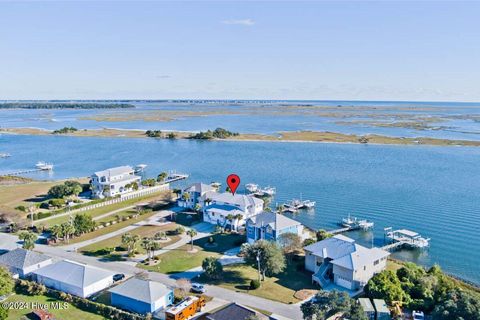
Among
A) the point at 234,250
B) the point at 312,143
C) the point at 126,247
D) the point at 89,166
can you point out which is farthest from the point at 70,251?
the point at 312,143

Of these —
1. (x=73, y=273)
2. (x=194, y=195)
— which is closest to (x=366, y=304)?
(x=73, y=273)

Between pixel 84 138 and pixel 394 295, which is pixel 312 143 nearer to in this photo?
pixel 84 138

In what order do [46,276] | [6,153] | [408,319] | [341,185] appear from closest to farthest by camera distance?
[408,319] < [46,276] < [341,185] < [6,153]

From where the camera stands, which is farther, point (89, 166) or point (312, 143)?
point (312, 143)

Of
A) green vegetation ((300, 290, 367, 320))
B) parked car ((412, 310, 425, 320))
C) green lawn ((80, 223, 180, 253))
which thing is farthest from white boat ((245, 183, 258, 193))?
parked car ((412, 310, 425, 320))

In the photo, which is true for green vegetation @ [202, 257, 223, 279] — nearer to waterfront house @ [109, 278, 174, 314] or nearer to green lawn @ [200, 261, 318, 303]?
green lawn @ [200, 261, 318, 303]

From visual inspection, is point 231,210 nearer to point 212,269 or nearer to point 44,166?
point 212,269

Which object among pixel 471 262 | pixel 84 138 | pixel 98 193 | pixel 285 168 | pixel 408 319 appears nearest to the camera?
pixel 408 319

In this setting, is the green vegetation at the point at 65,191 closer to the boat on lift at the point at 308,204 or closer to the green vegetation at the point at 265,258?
the boat on lift at the point at 308,204
